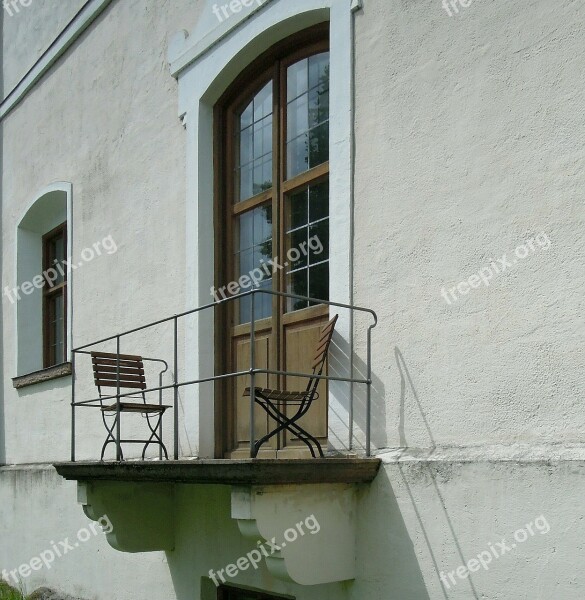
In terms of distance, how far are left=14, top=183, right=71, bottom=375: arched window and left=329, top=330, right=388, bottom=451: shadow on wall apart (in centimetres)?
521

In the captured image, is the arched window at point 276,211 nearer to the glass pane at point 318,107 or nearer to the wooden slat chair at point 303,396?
the glass pane at point 318,107

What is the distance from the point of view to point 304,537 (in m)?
4.45

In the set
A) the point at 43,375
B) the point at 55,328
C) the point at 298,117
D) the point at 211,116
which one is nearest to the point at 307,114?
the point at 298,117

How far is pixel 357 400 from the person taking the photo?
4883 mm

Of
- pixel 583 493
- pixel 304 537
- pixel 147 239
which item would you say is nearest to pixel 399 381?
pixel 304 537

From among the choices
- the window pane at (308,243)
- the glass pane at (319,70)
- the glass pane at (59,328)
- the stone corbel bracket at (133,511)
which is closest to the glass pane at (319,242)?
the window pane at (308,243)

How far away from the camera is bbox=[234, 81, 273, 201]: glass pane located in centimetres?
609

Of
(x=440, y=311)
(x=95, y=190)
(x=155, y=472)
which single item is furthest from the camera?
(x=95, y=190)

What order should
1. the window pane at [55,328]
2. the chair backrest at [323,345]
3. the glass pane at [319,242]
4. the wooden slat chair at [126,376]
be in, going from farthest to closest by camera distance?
the window pane at [55,328], the wooden slat chair at [126,376], the glass pane at [319,242], the chair backrest at [323,345]

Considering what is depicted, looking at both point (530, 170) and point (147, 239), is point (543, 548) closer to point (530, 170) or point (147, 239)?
point (530, 170)

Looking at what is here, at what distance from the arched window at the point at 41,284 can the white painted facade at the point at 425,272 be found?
264cm

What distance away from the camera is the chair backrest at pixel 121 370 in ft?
21.1

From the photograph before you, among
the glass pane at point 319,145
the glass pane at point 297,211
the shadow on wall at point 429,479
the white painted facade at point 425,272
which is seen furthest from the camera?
the glass pane at point 297,211

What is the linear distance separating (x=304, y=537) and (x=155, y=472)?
1.01 metres
